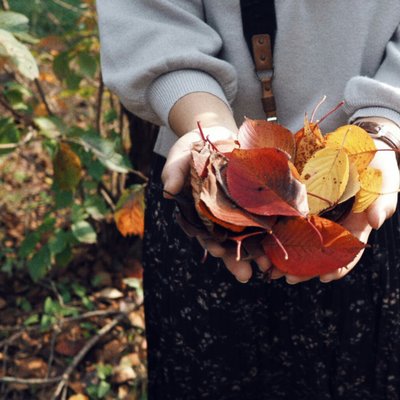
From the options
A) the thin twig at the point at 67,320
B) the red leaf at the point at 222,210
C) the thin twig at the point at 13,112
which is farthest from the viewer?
the thin twig at the point at 67,320

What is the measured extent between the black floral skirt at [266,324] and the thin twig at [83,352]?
0.38 meters

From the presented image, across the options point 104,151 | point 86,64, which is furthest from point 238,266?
point 86,64

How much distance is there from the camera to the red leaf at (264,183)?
0.63 meters

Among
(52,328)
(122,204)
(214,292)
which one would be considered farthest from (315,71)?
(52,328)

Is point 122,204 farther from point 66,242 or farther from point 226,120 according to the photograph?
point 226,120

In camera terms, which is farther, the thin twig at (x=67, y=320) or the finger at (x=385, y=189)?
the thin twig at (x=67, y=320)

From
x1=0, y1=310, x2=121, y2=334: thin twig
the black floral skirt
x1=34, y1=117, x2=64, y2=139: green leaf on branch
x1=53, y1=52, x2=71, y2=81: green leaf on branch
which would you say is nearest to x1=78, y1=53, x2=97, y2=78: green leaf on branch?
x1=53, y1=52, x2=71, y2=81: green leaf on branch

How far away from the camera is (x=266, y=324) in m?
0.97

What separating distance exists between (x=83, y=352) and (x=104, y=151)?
536 mm

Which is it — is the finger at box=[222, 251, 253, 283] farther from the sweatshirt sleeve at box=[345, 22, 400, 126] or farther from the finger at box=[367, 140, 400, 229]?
the sweatshirt sleeve at box=[345, 22, 400, 126]

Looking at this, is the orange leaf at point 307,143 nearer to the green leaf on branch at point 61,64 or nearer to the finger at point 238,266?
the finger at point 238,266

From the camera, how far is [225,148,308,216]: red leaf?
63 cm

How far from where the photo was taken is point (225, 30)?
830 millimetres

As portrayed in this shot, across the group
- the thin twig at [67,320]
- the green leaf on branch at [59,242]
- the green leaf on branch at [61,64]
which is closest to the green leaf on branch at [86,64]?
the green leaf on branch at [61,64]
